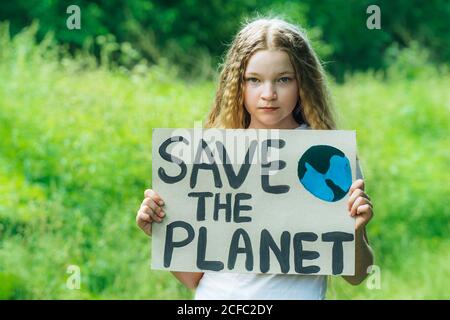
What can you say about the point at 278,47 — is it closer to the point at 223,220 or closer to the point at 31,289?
the point at 223,220

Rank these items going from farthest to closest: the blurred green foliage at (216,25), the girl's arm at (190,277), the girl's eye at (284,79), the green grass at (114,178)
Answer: the blurred green foliage at (216,25) → the green grass at (114,178) → the girl's arm at (190,277) → the girl's eye at (284,79)

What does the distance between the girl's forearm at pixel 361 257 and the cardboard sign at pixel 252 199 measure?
62 mm

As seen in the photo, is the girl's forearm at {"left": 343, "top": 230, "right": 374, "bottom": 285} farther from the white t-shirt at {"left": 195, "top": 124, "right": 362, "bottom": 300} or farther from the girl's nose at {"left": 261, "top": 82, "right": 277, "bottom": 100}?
the girl's nose at {"left": 261, "top": 82, "right": 277, "bottom": 100}

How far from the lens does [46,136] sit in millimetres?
5379

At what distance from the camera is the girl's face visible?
2.34m

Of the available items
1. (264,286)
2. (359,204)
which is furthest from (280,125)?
(264,286)

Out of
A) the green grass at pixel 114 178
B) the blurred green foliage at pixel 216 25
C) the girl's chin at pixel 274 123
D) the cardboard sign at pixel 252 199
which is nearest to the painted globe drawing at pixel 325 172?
the cardboard sign at pixel 252 199

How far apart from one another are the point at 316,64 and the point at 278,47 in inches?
5.4

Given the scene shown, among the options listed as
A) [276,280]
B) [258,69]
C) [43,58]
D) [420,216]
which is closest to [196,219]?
[276,280]

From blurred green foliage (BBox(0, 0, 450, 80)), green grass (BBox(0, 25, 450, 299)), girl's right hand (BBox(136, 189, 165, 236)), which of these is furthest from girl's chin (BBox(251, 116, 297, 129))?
blurred green foliage (BBox(0, 0, 450, 80))

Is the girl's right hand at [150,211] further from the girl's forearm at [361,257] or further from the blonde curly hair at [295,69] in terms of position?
the girl's forearm at [361,257]

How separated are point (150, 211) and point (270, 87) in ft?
1.50

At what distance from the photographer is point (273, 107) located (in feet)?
7.66

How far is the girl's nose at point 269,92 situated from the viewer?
2.31m
